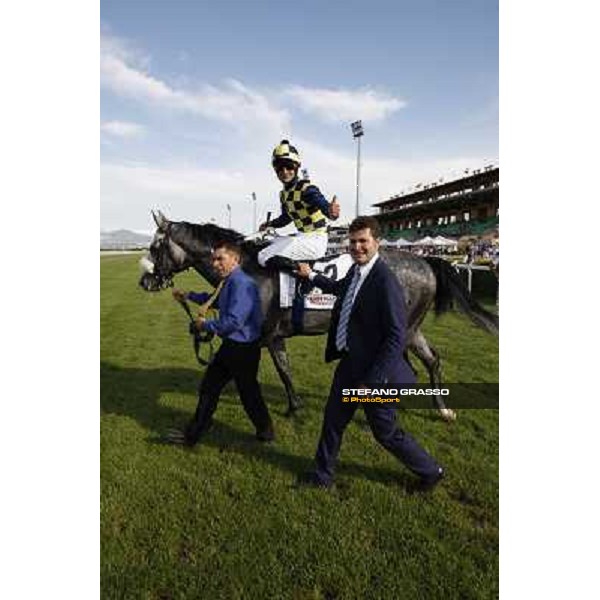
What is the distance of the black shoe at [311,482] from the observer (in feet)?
9.96

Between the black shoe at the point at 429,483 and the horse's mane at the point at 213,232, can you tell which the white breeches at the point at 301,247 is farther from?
the black shoe at the point at 429,483

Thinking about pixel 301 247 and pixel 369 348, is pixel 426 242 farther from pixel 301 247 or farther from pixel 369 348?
pixel 369 348

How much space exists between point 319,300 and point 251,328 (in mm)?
1073

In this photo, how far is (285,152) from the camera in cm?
347

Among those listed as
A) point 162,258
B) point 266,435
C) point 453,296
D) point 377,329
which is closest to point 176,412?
point 266,435

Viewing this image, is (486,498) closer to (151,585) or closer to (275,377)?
(151,585)

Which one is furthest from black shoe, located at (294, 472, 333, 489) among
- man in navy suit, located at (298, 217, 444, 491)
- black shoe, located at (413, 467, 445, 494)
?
black shoe, located at (413, 467, 445, 494)

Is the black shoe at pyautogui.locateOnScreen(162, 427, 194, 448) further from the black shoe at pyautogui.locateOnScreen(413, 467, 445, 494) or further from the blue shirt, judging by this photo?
the black shoe at pyautogui.locateOnScreen(413, 467, 445, 494)

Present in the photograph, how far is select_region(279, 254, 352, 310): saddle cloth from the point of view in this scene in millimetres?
4105

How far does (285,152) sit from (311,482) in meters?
2.53

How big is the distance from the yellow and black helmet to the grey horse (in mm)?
1033

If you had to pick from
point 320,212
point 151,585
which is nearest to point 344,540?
point 151,585
